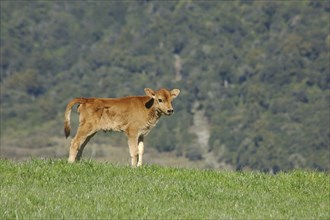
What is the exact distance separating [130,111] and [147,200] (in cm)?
651

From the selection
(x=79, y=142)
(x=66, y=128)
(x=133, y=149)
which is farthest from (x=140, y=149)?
(x=66, y=128)

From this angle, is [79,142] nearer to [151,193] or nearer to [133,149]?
[133,149]

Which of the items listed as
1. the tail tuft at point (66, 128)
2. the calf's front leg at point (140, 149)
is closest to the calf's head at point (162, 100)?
the calf's front leg at point (140, 149)

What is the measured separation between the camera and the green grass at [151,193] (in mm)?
15172

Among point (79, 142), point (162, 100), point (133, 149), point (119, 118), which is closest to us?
point (133, 149)

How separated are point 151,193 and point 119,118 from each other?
568cm

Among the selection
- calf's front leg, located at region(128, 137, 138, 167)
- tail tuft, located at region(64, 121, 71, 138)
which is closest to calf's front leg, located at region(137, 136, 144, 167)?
calf's front leg, located at region(128, 137, 138, 167)

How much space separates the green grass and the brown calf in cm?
241

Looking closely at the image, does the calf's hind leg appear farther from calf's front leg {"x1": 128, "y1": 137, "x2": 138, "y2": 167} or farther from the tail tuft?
calf's front leg {"x1": 128, "y1": 137, "x2": 138, "y2": 167}

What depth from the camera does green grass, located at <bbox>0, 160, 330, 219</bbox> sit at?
49.8 feet

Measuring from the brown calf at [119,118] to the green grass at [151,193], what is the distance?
241 cm

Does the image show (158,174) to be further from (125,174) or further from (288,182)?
(288,182)

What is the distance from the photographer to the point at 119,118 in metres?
22.3

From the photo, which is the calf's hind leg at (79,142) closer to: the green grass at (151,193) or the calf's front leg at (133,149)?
the calf's front leg at (133,149)
